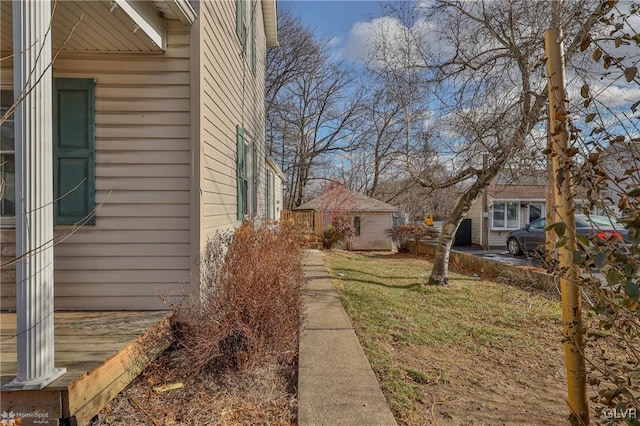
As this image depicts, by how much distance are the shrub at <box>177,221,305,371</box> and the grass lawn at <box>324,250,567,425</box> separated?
0.93 m

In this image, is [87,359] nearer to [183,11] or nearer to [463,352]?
[183,11]

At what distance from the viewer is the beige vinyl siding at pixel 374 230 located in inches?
729

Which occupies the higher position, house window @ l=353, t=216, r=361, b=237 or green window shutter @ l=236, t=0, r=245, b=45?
green window shutter @ l=236, t=0, r=245, b=45

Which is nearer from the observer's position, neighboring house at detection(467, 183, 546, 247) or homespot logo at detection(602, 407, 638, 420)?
homespot logo at detection(602, 407, 638, 420)

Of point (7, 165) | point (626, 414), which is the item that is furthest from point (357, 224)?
point (626, 414)

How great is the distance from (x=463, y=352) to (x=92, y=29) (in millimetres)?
4921

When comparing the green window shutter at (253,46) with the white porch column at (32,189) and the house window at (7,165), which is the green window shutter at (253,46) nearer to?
the house window at (7,165)

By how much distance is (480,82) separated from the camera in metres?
7.01

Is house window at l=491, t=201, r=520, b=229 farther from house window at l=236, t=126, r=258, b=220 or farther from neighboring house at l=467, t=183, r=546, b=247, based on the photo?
house window at l=236, t=126, r=258, b=220

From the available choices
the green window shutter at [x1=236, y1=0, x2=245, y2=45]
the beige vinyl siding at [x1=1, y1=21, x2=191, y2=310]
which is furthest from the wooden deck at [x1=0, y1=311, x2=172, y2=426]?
the green window shutter at [x1=236, y1=0, x2=245, y2=45]

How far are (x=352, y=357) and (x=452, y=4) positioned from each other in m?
6.67

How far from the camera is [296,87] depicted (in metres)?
25.5

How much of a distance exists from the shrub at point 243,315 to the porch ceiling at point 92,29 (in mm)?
2287

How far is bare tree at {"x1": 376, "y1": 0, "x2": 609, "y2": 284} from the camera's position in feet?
20.1
